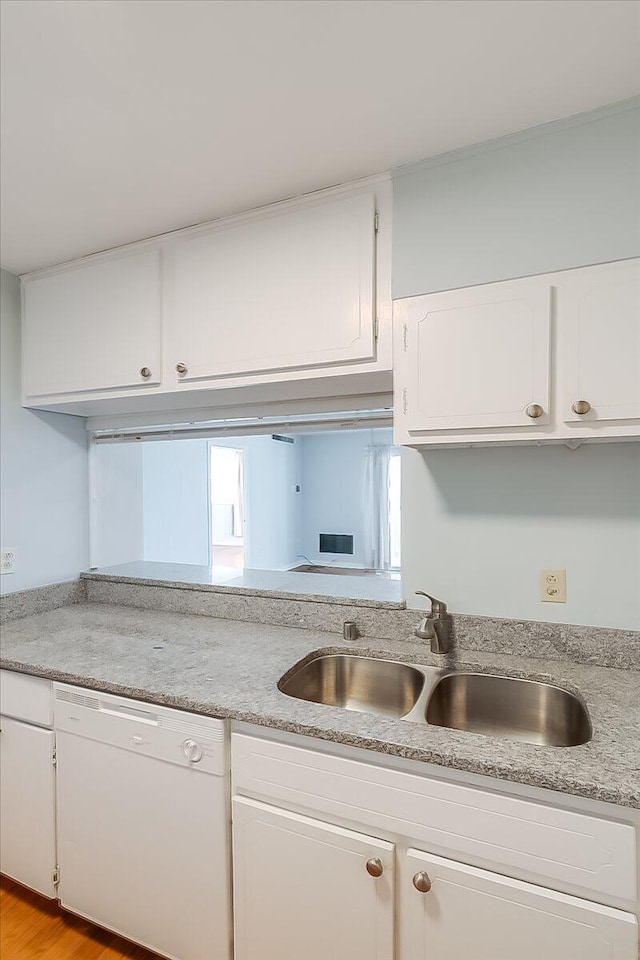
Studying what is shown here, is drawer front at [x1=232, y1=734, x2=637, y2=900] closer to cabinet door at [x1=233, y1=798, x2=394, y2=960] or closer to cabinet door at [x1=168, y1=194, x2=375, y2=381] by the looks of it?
cabinet door at [x1=233, y1=798, x2=394, y2=960]

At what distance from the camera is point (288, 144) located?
4.84ft

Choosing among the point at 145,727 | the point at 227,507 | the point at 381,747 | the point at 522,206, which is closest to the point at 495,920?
the point at 381,747

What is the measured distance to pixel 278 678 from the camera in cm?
149

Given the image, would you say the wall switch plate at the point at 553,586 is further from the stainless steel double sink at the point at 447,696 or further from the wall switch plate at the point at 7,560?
the wall switch plate at the point at 7,560

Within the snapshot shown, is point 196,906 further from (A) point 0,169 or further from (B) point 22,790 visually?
(A) point 0,169

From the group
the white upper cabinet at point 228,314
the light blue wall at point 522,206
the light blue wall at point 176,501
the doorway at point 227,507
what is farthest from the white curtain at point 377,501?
the light blue wall at point 522,206

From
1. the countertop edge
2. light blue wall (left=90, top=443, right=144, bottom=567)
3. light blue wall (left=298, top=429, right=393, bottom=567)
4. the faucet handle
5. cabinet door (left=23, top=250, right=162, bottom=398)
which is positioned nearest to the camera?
the countertop edge

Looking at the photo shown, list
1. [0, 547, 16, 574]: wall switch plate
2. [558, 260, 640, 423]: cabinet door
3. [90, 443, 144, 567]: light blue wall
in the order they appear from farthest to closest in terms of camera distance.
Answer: [90, 443, 144, 567]: light blue wall < [0, 547, 16, 574]: wall switch plate < [558, 260, 640, 423]: cabinet door

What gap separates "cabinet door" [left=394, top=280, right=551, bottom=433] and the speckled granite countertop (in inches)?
28.5

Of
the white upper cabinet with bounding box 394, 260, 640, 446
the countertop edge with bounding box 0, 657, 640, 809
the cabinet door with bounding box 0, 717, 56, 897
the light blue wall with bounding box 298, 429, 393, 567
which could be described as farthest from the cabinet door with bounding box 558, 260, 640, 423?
the light blue wall with bounding box 298, 429, 393, 567

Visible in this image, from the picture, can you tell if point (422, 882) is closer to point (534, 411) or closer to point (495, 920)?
point (495, 920)

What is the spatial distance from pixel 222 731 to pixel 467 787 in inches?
23.9

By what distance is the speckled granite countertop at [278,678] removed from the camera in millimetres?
1044

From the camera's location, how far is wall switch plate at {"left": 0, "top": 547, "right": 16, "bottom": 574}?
7.22 ft
